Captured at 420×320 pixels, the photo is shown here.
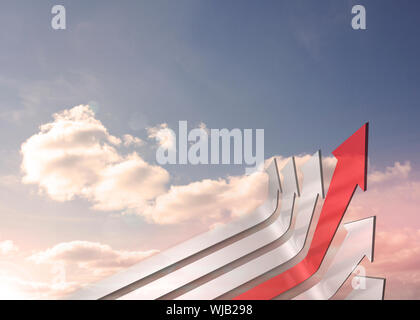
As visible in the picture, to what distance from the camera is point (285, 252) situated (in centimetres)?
659

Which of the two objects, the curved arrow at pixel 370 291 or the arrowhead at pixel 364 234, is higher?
the arrowhead at pixel 364 234

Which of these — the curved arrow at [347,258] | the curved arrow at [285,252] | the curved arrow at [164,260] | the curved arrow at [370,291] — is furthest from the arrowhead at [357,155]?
the curved arrow at [164,260]

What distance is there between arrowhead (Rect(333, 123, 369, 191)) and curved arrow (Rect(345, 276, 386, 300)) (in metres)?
1.36

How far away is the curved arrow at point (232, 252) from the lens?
6.24 metres

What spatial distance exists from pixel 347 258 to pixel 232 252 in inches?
77.2

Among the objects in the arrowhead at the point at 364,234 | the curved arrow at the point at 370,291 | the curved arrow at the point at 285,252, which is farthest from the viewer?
the curved arrow at the point at 285,252

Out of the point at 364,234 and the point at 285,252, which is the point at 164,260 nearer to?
the point at 285,252

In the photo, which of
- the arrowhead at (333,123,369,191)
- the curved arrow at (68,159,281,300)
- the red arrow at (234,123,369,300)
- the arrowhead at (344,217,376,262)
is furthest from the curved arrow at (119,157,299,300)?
the arrowhead at (344,217,376,262)

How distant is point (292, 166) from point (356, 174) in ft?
4.72

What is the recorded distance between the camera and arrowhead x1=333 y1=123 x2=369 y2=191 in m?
5.74

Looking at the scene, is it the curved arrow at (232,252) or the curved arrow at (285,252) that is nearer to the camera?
the curved arrow at (285,252)

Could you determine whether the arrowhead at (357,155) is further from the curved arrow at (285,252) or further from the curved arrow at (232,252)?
the curved arrow at (232,252)
